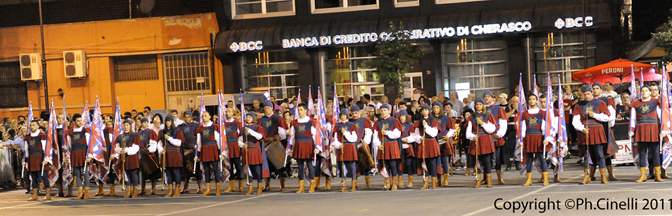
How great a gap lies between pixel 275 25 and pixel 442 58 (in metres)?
7.22

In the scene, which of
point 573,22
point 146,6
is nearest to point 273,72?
point 146,6

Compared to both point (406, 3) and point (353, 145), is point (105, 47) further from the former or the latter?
point (353, 145)

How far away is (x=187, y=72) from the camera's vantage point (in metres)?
32.7

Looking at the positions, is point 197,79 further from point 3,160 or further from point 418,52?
point 3,160

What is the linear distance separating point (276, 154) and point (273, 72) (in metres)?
16.0

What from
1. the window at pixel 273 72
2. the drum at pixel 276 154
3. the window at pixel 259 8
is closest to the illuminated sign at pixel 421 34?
the window at pixel 273 72

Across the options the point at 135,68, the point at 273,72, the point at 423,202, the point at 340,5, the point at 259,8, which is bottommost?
the point at 423,202

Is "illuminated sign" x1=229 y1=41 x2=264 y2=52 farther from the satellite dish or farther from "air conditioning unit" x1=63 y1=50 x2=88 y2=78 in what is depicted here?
"air conditioning unit" x1=63 y1=50 x2=88 y2=78

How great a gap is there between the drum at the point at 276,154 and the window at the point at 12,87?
74.1 feet

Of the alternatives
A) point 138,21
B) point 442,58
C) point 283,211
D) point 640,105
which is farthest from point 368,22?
point 283,211

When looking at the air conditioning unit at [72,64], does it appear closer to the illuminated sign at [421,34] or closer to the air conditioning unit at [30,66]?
the air conditioning unit at [30,66]

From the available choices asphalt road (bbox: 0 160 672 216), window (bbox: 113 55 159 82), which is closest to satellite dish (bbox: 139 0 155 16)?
window (bbox: 113 55 159 82)

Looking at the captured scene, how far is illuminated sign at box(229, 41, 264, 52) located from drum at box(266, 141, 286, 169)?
1453cm

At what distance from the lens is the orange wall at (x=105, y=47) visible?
106ft
